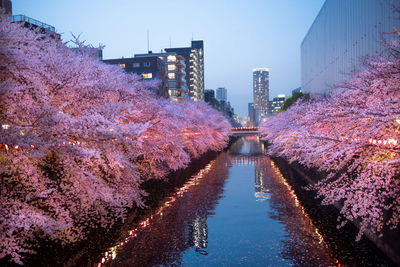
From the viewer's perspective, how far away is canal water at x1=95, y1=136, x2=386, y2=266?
13.2 m

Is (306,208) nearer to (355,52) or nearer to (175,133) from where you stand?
(175,133)

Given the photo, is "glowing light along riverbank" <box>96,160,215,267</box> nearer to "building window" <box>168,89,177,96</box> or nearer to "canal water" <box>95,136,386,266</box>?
"canal water" <box>95,136,386,266</box>

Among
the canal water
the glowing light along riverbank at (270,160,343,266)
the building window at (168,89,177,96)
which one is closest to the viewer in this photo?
the canal water

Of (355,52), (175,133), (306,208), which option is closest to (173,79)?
(355,52)

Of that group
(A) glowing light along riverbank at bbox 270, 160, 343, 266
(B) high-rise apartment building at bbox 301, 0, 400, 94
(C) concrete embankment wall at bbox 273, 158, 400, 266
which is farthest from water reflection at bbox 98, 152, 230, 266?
(B) high-rise apartment building at bbox 301, 0, 400, 94

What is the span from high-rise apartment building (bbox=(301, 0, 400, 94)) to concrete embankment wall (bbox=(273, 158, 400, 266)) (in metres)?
7.80

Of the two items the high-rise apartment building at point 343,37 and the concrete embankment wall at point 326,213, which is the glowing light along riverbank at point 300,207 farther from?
the high-rise apartment building at point 343,37

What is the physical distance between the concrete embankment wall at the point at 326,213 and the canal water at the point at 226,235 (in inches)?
22.5

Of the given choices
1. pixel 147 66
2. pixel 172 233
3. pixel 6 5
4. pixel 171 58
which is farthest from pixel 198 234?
pixel 171 58

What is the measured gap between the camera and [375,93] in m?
12.7

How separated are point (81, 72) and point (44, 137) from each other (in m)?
4.69

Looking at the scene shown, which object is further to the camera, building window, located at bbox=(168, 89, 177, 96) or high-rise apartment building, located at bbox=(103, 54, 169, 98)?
building window, located at bbox=(168, 89, 177, 96)

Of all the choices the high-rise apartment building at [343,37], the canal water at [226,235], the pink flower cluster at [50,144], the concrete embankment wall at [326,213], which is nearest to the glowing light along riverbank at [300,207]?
the canal water at [226,235]

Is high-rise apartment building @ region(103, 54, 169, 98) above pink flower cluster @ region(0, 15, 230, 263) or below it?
above
